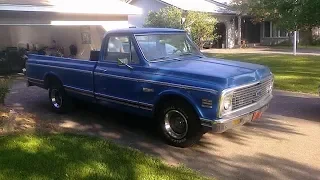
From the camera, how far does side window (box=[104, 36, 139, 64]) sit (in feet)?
21.1

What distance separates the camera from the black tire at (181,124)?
5.57 metres

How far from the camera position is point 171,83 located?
563 cm

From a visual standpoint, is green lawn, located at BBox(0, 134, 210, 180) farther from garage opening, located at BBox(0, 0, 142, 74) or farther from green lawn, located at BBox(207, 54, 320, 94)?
green lawn, located at BBox(207, 54, 320, 94)

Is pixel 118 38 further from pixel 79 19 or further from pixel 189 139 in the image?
pixel 79 19

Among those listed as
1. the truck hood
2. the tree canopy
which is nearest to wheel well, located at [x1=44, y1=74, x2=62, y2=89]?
the truck hood

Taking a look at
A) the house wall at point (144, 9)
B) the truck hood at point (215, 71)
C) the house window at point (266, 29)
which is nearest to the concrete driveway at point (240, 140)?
the truck hood at point (215, 71)

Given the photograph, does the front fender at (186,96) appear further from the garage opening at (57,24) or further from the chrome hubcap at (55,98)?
the garage opening at (57,24)

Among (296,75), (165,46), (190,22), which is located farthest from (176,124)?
(190,22)

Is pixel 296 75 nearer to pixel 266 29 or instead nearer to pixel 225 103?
pixel 225 103

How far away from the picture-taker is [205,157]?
17.9 ft

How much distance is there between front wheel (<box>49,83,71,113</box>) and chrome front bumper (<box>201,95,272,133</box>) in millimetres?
3844

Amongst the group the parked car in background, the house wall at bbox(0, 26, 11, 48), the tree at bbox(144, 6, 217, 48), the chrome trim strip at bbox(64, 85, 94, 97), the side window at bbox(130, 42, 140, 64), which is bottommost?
the chrome trim strip at bbox(64, 85, 94, 97)

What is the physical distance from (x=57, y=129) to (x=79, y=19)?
8528 mm

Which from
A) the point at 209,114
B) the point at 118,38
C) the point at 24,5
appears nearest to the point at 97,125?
the point at 118,38
